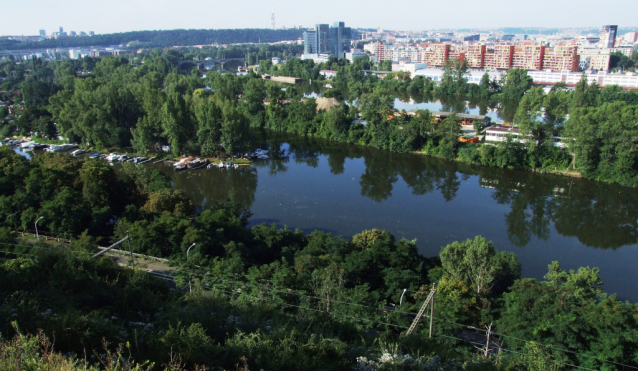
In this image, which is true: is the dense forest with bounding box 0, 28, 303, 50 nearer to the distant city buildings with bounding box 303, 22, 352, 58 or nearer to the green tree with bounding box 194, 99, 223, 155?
the distant city buildings with bounding box 303, 22, 352, 58

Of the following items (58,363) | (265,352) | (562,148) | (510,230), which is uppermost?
(58,363)

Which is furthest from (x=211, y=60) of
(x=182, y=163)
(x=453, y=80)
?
(x=182, y=163)

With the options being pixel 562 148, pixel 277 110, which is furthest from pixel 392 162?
pixel 277 110

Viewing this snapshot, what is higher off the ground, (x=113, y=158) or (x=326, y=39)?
(x=326, y=39)

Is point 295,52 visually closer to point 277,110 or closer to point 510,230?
point 277,110

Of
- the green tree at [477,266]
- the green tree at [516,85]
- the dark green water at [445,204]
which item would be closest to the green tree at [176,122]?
the dark green water at [445,204]

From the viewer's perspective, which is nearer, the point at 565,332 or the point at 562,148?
the point at 565,332

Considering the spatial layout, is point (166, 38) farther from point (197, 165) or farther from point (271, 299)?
point (271, 299)

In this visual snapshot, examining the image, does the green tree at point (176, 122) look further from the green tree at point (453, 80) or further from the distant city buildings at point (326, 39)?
the distant city buildings at point (326, 39)
